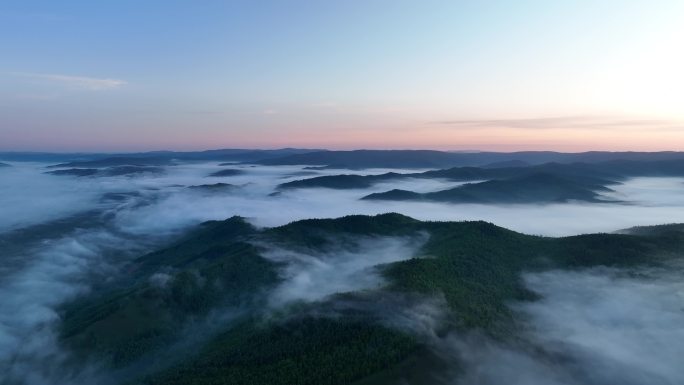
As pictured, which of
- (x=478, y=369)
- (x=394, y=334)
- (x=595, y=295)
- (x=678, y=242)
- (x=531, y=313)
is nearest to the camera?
(x=478, y=369)

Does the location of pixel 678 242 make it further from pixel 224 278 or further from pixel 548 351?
pixel 224 278

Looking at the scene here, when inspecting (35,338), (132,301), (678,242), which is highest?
(678,242)

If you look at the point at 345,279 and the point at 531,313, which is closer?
the point at 531,313

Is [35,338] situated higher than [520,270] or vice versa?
[520,270]

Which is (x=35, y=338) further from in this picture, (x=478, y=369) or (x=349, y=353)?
(x=478, y=369)

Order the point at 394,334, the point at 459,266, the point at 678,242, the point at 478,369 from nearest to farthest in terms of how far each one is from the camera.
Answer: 1. the point at 478,369
2. the point at 394,334
3. the point at 459,266
4. the point at 678,242

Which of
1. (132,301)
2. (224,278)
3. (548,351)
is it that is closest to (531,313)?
(548,351)
